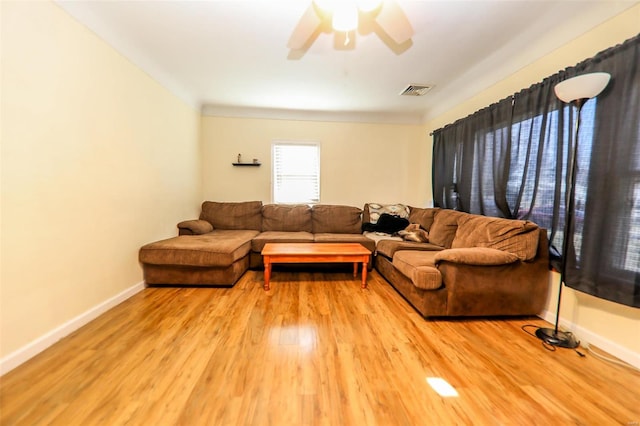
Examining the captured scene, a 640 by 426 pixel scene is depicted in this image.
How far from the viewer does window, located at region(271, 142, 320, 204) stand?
4.66 metres

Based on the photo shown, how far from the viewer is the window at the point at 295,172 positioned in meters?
4.66

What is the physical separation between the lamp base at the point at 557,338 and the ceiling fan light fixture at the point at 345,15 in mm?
2732

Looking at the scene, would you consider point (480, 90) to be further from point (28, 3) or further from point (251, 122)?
point (28, 3)

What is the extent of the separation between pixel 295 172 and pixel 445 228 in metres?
2.71

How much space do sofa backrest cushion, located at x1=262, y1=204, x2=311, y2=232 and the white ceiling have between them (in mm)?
1758

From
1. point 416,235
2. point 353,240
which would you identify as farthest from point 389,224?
point 353,240

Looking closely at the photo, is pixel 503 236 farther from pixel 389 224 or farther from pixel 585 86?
pixel 389 224

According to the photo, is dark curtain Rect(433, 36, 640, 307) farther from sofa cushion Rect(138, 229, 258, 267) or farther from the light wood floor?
sofa cushion Rect(138, 229, 258, 267)

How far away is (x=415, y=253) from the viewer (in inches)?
113

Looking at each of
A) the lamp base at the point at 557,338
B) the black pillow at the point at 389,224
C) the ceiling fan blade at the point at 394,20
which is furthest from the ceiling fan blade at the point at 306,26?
the lamp base at the point at 557,338

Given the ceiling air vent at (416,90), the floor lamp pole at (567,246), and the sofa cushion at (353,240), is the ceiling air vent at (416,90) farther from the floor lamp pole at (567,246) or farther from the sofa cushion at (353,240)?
the sofa cushion at (353,240)

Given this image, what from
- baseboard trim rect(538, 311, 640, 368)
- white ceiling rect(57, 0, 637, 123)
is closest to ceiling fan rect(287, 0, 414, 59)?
white ceiling rect(57, 0, 637, 123)

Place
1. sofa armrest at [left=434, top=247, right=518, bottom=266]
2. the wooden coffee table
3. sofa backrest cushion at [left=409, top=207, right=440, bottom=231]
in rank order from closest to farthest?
sofa armrest at [left=434, top=247, right=518, bottom=266]
the wooden coffee table
sofa backrest cushion at [left=409, top=207, right=440, bottom=231]

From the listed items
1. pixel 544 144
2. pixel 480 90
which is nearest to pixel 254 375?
pixel 544 144
